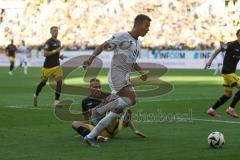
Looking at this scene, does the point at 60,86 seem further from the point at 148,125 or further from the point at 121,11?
the point at 121,11

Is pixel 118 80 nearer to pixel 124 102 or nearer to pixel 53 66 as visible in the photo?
pixel 124 102

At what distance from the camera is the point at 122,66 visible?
11.5 meters

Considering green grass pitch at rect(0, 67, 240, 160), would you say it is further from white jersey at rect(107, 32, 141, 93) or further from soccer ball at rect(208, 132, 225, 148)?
white jersey at rect(107, 32, 141, 93)

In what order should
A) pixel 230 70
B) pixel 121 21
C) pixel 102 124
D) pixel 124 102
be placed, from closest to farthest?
pixel 102 124 → pixel 124 102 → pixel 230 70 → pixel 121 21

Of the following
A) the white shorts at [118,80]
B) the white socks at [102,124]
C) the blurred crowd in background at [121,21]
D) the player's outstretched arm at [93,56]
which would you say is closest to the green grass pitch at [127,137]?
the white socks at [102,124]

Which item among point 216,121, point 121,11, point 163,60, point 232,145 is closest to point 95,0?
point 121,11

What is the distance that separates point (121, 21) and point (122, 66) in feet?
174

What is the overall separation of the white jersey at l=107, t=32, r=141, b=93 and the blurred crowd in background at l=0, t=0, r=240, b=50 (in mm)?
47064

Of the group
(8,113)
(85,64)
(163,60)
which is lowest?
(163,60)

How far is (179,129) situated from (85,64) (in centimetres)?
388

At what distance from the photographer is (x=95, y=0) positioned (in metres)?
68.2

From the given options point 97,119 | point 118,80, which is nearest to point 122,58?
point 118,80

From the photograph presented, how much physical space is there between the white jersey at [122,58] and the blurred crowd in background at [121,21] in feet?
154

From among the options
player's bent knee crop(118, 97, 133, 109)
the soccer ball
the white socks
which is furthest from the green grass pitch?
player's bent knee crop(118, 97, 133, 109)
